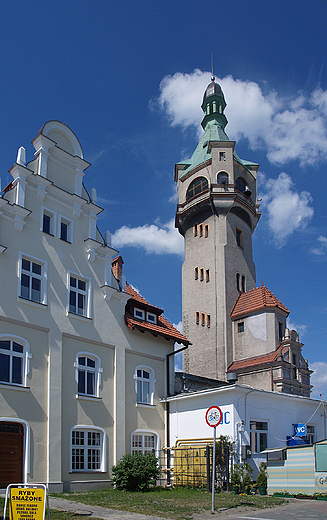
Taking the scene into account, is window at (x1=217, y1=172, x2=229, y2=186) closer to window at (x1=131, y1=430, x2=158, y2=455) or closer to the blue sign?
the blue sign

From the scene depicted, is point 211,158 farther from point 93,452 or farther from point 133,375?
point 93,452

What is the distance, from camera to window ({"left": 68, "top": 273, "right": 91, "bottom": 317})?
73.5ft

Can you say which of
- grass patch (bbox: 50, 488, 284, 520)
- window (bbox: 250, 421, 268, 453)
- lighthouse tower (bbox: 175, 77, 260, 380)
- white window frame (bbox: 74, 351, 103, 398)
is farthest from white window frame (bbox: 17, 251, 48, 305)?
lighthouse tower (bbox: 175, 77, 260, 380)

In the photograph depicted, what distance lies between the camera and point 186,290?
44844mm

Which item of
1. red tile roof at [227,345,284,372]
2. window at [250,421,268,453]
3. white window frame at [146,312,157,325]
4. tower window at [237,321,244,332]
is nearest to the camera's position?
window at [250,421,268,453]

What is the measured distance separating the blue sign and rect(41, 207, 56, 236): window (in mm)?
15591

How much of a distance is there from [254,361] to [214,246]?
1107 cm

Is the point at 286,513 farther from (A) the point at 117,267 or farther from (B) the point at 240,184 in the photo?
(B) the point at 240,184

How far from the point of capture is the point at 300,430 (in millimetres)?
24297

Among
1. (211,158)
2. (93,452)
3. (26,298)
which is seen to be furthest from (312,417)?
(211,158)

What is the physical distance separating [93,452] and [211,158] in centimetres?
3175

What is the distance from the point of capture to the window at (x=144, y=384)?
80.5ft

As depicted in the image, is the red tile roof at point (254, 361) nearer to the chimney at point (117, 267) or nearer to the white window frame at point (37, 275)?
the chimney at point (117, 267)

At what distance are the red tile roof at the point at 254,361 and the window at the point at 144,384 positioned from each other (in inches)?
516
